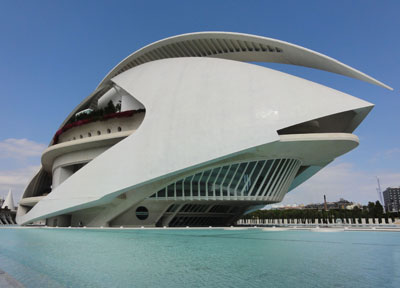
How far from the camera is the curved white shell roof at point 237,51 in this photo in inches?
944

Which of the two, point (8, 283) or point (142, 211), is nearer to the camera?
point (8, 283)

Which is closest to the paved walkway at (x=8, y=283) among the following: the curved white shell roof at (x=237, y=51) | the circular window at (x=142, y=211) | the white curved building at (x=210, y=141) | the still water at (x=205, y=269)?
the still water at (x=205, y=269)

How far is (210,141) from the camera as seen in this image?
2142 cm

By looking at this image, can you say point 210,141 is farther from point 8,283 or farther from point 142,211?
point 8,283

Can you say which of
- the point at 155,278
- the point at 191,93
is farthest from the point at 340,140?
the point at 155,278

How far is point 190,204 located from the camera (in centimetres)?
2606

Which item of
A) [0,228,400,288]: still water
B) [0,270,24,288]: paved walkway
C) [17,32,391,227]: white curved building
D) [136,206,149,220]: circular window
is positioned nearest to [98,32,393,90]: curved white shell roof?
[17,32,391,227]: white curved building

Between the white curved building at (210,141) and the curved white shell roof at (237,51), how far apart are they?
0.14 m

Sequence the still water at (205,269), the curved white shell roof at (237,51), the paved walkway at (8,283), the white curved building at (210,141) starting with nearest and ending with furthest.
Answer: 1. the paved walkway at (8,283)
2. the still water at (205,269)
3. the white curved building at (210,141)
4. the curved white shell roof at (237,51)

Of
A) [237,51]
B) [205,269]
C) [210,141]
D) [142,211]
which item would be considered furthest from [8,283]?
[237,51]

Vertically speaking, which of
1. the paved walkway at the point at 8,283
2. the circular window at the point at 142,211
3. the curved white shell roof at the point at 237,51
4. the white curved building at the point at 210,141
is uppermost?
the curved white shell roof at the point at 237,51

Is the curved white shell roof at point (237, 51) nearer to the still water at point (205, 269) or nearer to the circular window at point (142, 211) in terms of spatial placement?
the circular window at point (142, 211)

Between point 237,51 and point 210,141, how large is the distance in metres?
12.9

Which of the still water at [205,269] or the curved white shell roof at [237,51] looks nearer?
the still water at [205,269]
